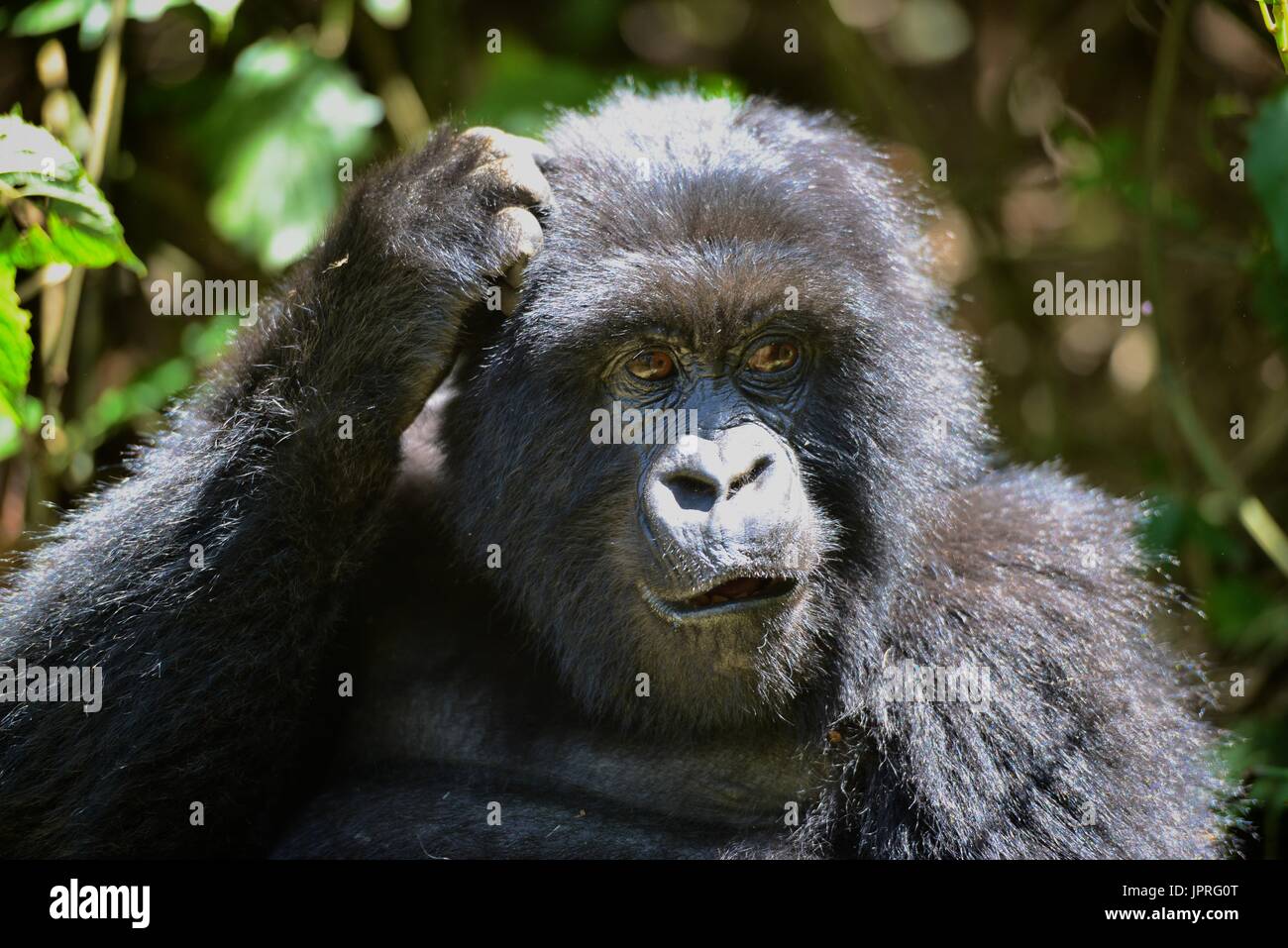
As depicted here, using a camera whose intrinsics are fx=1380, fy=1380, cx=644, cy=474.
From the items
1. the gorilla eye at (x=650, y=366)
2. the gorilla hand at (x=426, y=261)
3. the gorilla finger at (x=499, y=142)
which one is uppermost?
the gorilla finger at (x=499, y=142)

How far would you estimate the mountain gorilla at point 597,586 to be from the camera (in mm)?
3553

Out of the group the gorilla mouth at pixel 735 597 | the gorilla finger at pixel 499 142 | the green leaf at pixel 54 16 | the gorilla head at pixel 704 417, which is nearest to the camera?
the gorilla mouth at pixel 735 597

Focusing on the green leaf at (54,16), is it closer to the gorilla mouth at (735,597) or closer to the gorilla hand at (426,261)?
the gorilla hand at (426,261)

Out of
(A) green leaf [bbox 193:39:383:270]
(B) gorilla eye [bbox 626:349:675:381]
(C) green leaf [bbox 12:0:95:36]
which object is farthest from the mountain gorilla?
(C) green leaf [bbox 12:0:95:36]

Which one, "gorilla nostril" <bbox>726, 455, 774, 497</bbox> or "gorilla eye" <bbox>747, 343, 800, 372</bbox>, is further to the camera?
"gorilla eye" <bbox>747, 343, 800, 372</bbox>

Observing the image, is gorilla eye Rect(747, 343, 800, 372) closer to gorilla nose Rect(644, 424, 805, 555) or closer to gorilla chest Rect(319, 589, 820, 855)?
gorilla nose Rect(644, 424, 805, 555)

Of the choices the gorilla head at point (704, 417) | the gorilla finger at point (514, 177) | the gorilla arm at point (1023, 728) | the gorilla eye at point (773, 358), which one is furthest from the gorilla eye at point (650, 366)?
the gorilla arm at point (1023, 728)

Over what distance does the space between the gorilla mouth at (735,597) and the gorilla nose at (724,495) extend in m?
0.13

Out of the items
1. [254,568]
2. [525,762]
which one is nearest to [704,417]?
[525,762]

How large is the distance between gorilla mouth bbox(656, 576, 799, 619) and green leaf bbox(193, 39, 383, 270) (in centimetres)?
230

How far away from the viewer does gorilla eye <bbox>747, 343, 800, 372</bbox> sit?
3607mm

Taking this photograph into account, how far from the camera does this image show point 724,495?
3.20 m

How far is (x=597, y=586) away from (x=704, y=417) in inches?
21.2

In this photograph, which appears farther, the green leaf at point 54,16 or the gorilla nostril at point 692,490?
the green leaf at point 54,16
